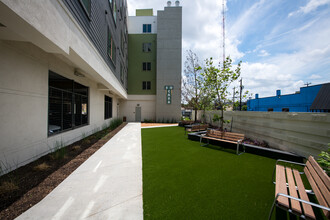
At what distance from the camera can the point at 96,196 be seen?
2.91 m

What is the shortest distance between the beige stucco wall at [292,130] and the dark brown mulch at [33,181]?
7.02 m

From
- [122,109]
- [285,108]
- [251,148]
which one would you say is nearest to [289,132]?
[251,148]

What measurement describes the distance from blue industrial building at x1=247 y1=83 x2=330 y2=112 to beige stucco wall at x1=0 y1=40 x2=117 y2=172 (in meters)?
26.5

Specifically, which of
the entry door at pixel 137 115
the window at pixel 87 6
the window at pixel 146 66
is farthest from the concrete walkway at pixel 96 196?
the window at pixel 146 66

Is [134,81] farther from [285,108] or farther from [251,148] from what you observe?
[285,108]

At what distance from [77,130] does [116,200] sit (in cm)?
587

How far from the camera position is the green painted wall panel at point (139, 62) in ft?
72.8

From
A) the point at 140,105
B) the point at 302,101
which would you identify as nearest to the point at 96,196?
the point at 140,105

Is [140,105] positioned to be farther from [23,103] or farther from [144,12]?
[23,103]

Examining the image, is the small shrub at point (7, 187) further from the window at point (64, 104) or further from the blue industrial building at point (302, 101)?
the blue industrial building at point (302, 101)

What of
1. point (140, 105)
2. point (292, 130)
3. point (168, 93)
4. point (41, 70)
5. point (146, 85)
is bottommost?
point (292, 130)

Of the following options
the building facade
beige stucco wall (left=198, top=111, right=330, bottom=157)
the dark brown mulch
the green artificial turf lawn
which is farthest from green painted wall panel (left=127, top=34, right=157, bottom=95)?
the green artificial turf lawn

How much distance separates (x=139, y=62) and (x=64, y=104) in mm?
17657

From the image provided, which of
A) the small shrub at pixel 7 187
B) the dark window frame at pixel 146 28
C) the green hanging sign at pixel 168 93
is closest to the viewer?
the small shrub at pixel 7 187
